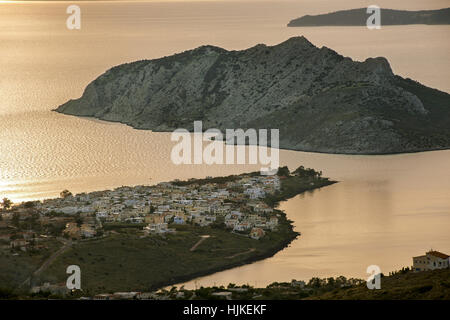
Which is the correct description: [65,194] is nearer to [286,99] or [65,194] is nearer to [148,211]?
[148,211]

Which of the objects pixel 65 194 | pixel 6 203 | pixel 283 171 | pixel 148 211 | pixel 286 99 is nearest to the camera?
pixel 148 211

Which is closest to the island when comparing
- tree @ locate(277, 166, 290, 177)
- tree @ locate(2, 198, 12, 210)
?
tree @ locate(2, 198, 12, 210)

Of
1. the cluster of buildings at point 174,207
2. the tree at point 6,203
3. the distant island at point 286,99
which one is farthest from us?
the distant island at point 286,99

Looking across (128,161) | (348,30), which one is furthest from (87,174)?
(348,30)

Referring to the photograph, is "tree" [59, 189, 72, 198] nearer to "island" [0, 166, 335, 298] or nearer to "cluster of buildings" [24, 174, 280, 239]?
"island" [0, 166, 335, 298]

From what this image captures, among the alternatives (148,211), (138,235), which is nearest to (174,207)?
(148,211)

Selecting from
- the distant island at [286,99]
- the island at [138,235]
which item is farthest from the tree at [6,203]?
the distant island at [286,99]

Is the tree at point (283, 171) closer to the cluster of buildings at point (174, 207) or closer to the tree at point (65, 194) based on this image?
the cluster of buildings at point (174, 207)
